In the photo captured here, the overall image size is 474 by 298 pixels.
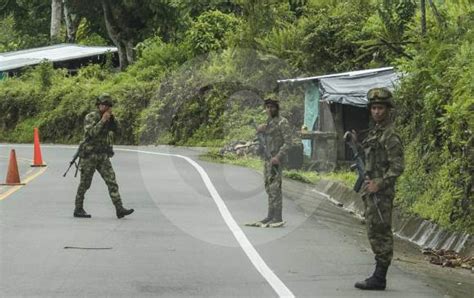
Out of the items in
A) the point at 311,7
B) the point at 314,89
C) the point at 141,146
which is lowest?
the point at 141,146

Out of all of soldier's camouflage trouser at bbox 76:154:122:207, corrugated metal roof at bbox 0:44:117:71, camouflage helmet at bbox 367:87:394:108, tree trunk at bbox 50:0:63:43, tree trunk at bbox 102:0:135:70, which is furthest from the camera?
tree trunk at bbox 50:0:63:43

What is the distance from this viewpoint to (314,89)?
27.3 meters

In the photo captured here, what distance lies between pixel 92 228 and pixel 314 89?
1519cm

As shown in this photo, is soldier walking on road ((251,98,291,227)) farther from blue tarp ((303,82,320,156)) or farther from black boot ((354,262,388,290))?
blue tarp ((303,82,320,156))

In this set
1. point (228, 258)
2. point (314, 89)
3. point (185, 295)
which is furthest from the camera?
point (314, 89)

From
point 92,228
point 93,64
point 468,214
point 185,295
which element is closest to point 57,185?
point 92,228

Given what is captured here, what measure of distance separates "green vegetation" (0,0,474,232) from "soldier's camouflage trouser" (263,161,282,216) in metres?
2.30

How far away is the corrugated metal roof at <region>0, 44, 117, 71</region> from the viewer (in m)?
51.6

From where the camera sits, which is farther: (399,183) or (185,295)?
(399,183)

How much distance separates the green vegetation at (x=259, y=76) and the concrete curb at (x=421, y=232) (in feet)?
0.54

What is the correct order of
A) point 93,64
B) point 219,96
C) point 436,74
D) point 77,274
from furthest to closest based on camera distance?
point 93,64
point 219,96
point 436,74
point 77,274

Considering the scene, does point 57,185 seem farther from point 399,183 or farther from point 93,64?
point 93,64

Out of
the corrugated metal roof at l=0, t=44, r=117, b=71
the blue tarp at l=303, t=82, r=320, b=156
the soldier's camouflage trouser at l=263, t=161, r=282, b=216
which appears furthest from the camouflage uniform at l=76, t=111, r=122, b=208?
the corrugated metal roof at l=0, t=44, r=117, b=71

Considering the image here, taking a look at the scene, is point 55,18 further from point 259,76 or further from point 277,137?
point 277,137
